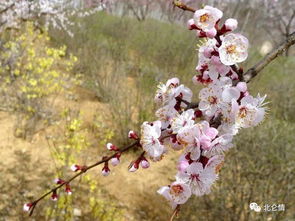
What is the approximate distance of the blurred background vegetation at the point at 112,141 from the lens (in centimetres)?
284

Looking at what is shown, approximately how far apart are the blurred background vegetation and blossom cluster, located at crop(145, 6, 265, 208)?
482mm

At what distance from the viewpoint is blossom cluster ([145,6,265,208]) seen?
2.89ft

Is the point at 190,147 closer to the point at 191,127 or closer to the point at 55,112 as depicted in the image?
the point at 191,127

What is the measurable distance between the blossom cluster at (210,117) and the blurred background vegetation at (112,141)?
0.48 meters

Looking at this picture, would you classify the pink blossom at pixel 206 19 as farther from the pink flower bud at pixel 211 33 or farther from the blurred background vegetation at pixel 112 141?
the blurred background vegetation at pixel 112 141

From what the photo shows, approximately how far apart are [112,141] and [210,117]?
360 centimetres

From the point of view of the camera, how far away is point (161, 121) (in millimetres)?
1040

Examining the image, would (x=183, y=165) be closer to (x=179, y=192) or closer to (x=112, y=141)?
(x=179, y=192)

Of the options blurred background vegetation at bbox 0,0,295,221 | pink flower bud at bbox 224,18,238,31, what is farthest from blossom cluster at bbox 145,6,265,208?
blurred background vegetation at bbox 0,0,295,221

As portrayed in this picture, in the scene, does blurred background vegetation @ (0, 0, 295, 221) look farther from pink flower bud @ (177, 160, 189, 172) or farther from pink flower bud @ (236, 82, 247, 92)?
pink flower bud @ (177, 160, 189, 172)

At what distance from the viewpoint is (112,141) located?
4.50 metres

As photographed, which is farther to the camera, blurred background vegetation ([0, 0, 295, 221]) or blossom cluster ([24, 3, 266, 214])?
blurred background vegetation ([0, 0, 295, 221])

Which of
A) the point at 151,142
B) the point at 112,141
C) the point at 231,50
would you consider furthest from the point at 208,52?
the point at 112,141

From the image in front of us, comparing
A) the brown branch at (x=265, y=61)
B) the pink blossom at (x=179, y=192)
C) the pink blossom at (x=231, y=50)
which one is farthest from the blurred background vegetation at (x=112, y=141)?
the pink blossom at (x=179, y=192)
